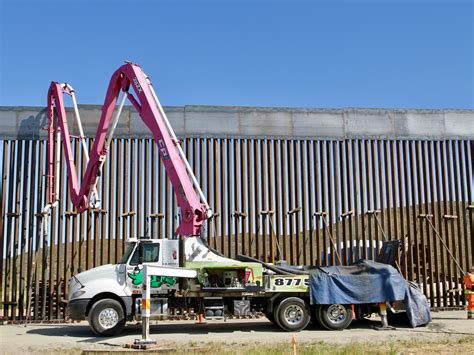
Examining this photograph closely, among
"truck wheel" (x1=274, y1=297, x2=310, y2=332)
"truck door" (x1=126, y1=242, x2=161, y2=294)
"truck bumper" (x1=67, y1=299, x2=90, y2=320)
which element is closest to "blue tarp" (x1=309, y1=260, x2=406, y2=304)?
"truck wheel" (x1=274, y1=297, x2=310, y2=332)

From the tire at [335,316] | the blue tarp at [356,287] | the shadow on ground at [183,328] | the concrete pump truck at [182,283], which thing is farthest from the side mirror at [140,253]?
the tire at [335,316]

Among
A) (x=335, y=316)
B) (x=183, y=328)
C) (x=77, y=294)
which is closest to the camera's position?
(x=77, y=294)

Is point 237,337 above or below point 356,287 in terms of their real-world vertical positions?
below

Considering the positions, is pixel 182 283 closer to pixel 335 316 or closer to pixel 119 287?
pixel 119 287

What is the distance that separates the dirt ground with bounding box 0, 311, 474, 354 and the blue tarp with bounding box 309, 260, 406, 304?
0.94 m

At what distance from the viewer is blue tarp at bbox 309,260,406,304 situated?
61.0 ft

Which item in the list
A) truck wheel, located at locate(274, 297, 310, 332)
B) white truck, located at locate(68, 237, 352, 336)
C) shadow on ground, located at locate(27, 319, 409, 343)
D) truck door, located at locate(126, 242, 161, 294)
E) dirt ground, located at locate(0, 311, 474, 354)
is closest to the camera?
Answer: dirt ground, located at locate(0, 311, 474, 354)

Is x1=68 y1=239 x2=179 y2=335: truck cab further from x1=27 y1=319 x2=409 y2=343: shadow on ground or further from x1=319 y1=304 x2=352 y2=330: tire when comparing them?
x1=319 y1=304 x2=352 y2=330: tire

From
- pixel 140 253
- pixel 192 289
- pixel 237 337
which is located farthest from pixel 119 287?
pixel 237 337

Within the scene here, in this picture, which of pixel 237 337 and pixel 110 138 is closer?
pixel 237 337

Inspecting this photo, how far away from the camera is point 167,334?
1792cm

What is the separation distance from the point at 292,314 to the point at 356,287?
2098 millimetres

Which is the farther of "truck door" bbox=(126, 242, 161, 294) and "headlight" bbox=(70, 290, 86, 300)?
"truck door" bbox=(126, 242, 161, 294)

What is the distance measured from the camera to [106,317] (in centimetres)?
1767
